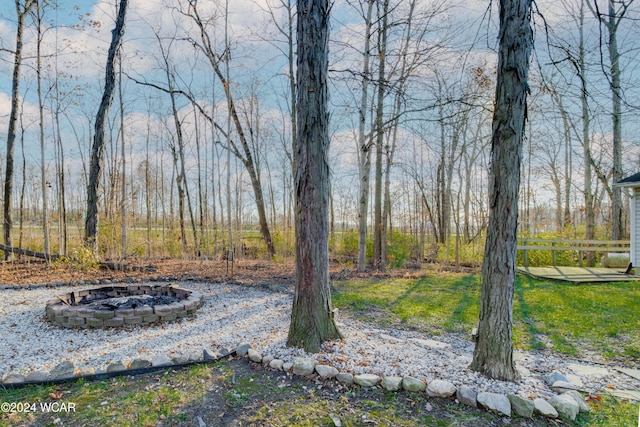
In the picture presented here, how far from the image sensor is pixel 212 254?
36.1 feet

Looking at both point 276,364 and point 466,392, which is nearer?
point 466,392

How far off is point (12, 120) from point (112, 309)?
7716 millimetres

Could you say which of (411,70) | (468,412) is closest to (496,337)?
(468,412)

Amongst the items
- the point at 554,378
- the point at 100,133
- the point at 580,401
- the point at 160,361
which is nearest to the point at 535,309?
the point at 554,378

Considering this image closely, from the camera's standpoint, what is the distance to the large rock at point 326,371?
8.59 feet

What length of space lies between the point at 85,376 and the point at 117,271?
5.55m

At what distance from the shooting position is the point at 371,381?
252 cm

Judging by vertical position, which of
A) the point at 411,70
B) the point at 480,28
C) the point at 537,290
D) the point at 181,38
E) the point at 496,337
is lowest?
the point at 537,290

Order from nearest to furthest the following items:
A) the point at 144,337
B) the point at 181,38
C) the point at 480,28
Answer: the point at 480,28, the point at 144,337, the point at 181,38

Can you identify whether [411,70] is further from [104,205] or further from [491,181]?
[104,205]

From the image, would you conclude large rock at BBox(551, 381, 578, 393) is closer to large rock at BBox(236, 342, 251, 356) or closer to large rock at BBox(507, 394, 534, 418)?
large rock at BBox(507, 394, 534, 418)

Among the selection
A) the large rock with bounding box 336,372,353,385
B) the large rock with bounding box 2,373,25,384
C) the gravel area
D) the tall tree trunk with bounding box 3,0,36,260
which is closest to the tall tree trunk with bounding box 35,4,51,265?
the tall tree trunk with bounding box 3,0,36,260

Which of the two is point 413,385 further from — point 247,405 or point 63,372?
point 63,372

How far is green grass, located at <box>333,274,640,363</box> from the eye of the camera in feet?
12.3
